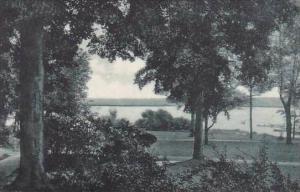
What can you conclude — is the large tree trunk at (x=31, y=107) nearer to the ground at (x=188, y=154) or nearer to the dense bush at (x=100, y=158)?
the dense bush at (x=100, y=158)

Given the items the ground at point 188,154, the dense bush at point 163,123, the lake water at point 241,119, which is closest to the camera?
the ground at point 188,154

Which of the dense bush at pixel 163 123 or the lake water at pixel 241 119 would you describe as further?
the lake water at pixel 241 119

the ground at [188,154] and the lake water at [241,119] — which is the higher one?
the lake water at [241,119]

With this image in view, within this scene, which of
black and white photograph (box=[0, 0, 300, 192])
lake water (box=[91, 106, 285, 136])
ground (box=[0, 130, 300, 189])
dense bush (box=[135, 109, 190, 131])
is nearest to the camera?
black and white photograph (box=[0, 0, 300, 192])

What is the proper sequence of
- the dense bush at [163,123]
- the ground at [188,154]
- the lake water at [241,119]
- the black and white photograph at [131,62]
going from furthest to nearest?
the lake water at [241,119] < the dense bush at [163,123] < the ground at [188,154] < the black and white photograph at [131,62]

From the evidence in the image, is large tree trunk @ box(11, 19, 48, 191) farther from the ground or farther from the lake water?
the lake water

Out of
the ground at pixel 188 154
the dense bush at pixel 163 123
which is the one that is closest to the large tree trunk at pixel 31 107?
the ground at pixel 188 154

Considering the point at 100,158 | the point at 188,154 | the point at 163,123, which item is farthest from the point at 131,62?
the point at 163,123

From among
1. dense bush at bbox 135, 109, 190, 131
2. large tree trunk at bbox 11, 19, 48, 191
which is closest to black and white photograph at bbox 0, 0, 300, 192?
large tree trunk at bbox 11, 19, 48, 191
